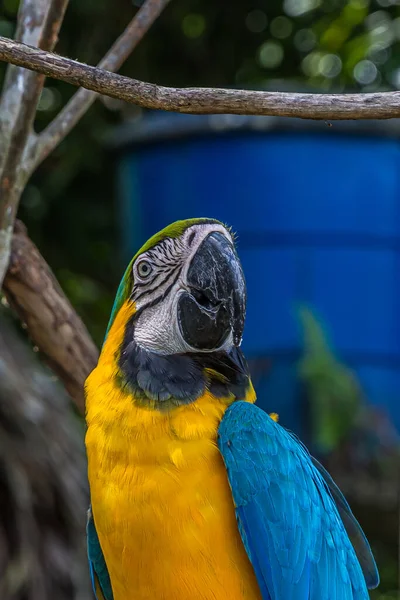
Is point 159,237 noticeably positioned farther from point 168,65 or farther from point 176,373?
point 168,65

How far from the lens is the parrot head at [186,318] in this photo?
1553 mm

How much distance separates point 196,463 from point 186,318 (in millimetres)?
256

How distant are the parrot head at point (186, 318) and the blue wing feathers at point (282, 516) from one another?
9cm

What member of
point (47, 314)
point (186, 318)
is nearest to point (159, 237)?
point (186, 318)

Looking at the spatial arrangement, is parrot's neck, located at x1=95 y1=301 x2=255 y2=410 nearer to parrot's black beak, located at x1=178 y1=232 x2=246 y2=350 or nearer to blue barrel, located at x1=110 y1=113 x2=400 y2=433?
parrot's black beak, located at x1=178 y1=232 x2=246 y2=350

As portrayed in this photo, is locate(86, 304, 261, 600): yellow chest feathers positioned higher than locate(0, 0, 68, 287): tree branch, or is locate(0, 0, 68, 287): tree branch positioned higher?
locate(0, 0, 68, 287): tree branch

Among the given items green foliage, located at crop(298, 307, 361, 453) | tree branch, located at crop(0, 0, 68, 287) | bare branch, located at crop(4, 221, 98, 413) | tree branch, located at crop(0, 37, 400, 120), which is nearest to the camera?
tree branch, located at crop(0, 37, 400, 120)

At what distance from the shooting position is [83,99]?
71.6 inches

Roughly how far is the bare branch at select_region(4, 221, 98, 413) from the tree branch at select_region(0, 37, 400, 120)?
74 cm

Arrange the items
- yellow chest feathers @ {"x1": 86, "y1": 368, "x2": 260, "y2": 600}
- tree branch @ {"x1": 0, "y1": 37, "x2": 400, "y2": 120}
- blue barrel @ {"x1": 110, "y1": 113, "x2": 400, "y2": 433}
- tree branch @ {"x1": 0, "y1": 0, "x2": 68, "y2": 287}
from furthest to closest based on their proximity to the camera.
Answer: blue barrel @ {"x1": 110, "y1": 113, "x2": 400, "y2": 433}
tree branch @ {"x1": 0, "y1": 0, "x2": 68, "y2": 287}
yellow chest feathers @ {"x1": 86, "y1": 368, "x2": 260, "y2": 600}
tree branch @ {"x1": 0, "y1": 37, "x2": 400, "y2": 120}

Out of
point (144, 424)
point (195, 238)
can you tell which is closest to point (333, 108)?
point (195, 238)

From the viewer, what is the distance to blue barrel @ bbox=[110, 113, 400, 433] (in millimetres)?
3490

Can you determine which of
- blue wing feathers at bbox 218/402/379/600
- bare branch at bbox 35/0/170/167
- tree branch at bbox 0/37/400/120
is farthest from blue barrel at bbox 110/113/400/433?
tree branch at bbox 0/37/400/120

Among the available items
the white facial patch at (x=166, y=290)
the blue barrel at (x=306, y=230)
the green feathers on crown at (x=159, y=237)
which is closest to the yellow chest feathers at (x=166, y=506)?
the white facial patch at (x=166, y=290)
